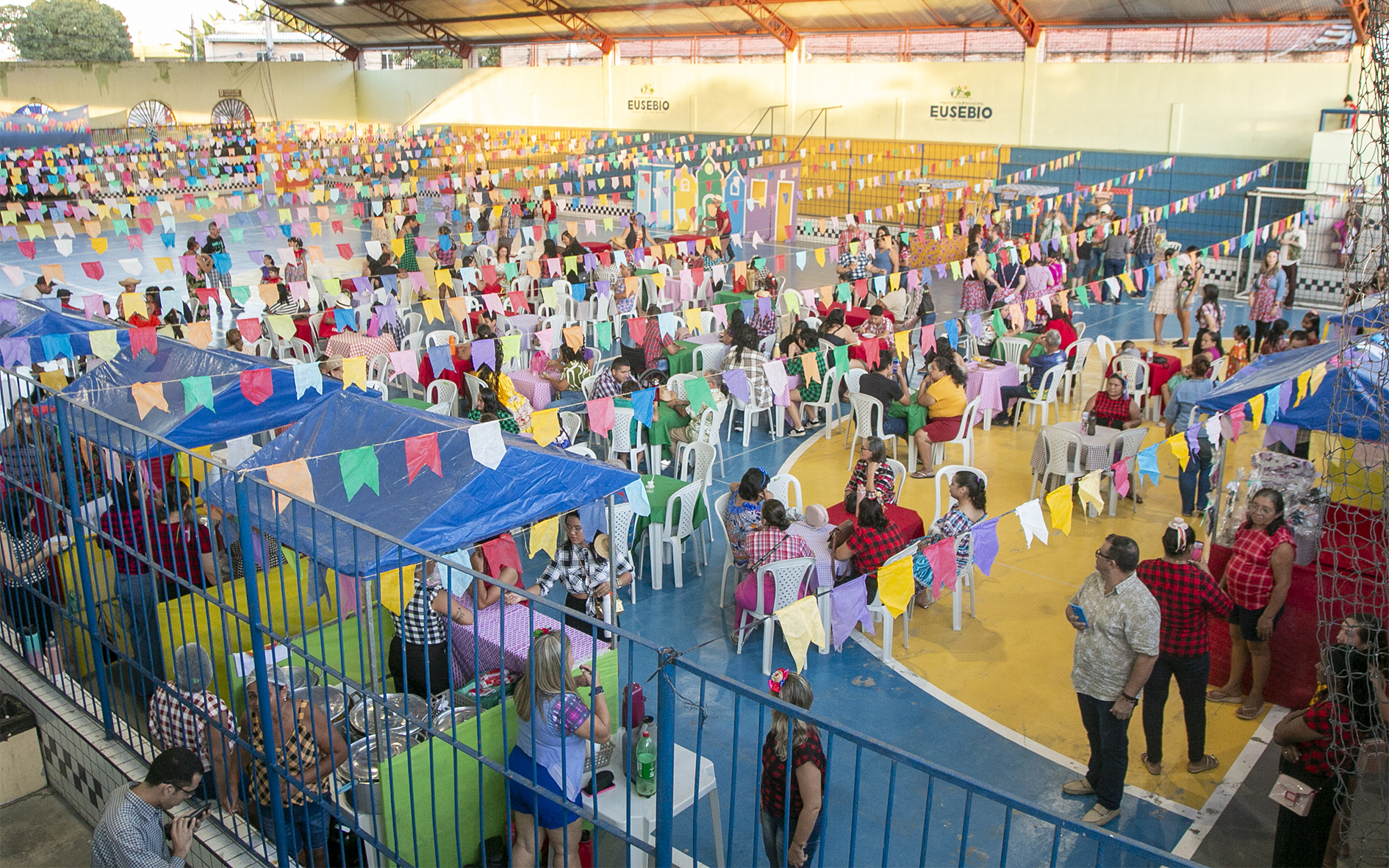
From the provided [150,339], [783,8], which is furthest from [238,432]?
[783,8]

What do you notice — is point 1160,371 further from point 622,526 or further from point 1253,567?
point 622,526

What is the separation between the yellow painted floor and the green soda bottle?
2602 millimetres

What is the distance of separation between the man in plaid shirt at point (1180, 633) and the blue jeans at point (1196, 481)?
351 cm

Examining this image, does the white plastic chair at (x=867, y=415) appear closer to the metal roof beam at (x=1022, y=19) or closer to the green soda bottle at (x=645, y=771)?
the green soda bottle at (x=645, y=771)

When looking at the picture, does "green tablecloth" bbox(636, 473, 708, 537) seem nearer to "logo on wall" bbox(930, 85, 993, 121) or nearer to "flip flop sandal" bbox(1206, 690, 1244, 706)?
"flip flop sandal" bbox(1206, 690, 1244, 706)

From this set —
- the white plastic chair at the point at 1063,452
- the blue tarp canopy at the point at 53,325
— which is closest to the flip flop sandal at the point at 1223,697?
the white plastic chair at the point at 1063,452

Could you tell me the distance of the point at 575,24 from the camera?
31422 mm

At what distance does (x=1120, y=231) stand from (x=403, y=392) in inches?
516

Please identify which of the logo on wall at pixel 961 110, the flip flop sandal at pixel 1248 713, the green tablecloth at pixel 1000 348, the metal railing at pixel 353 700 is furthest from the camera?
the logo on wall at pixel 961 110

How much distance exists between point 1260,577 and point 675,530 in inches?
152

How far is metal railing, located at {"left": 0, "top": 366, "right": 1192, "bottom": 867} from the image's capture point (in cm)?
417

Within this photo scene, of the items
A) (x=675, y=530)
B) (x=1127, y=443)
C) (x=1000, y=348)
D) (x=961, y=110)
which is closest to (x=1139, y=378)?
(x=1000, y=348)

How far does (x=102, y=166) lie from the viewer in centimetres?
2945

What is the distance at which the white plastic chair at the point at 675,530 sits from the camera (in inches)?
310
